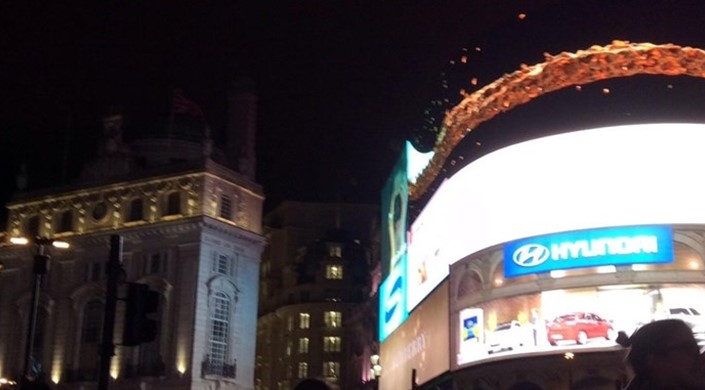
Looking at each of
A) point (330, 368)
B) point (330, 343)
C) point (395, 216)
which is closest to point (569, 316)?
point (395, 216)

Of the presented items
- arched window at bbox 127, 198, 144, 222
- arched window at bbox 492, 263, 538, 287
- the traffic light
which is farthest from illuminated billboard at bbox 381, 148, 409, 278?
the traffic light

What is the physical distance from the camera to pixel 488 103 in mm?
35438

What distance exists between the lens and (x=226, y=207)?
218 ft

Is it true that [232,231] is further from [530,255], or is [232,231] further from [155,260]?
[530,255]

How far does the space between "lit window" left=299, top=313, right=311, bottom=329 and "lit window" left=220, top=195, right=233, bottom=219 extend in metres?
30.1

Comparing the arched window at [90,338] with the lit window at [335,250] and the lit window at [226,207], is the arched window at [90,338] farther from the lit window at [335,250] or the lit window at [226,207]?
the lit window at [335,250]

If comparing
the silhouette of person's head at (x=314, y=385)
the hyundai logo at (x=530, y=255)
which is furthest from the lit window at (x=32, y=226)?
the silhouette of person's head at (x=314, y=385)

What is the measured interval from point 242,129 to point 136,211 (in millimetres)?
10741

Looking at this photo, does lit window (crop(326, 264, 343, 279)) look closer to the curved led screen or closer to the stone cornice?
the stone cornice

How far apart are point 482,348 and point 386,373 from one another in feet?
47.3

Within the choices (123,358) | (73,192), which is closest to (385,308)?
(123,358)

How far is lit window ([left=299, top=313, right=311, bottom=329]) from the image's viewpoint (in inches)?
3711

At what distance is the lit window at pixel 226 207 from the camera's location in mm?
66000

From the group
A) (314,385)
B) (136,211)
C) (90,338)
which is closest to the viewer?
(314,385)
